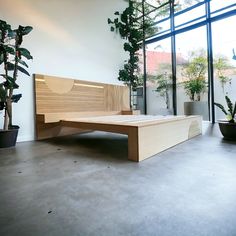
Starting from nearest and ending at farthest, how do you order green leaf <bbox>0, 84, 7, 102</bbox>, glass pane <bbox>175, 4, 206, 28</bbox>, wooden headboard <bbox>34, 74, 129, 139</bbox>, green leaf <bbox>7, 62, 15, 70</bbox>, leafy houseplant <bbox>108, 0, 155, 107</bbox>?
green leaf <bbox>0, 84, 7, 102</bbox>, green leaf <bbox>7, 62, 15, 70</bbox>, wooden headboard <bbox>34, 74, 129, 139</bbox>, glass pane <bbox>175, 4, 206, 28</bbox>, leafy houseplant <bbox>108, 0, 155, 107</bbox>

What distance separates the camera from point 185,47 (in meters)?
5.24

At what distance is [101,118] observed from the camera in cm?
350

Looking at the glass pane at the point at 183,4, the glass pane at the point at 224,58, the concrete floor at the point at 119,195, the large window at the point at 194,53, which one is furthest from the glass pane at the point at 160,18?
the concrete floor at the point at 119,195

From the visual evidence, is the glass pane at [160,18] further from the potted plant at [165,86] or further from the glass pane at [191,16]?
the potted plant at [165,86]

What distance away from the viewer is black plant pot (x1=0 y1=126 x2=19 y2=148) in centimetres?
278

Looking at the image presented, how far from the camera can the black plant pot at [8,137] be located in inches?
109

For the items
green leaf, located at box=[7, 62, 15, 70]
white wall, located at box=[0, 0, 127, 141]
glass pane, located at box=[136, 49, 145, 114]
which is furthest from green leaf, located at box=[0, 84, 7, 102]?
glass pane, located at box=[136, 49, 145, 114]

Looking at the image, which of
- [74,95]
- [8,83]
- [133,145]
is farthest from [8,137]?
[133,145]

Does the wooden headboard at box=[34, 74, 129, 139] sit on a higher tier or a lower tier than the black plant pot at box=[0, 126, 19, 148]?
higher

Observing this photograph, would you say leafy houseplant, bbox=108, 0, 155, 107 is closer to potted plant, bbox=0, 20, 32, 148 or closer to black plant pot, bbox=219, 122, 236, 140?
potted plant, bbox=0, 20, 32, 148

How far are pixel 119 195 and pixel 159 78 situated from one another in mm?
4887

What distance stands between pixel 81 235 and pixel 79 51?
4095 mm

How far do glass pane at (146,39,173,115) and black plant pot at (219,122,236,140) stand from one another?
250 cm

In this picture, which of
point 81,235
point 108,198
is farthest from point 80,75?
point 81,235
